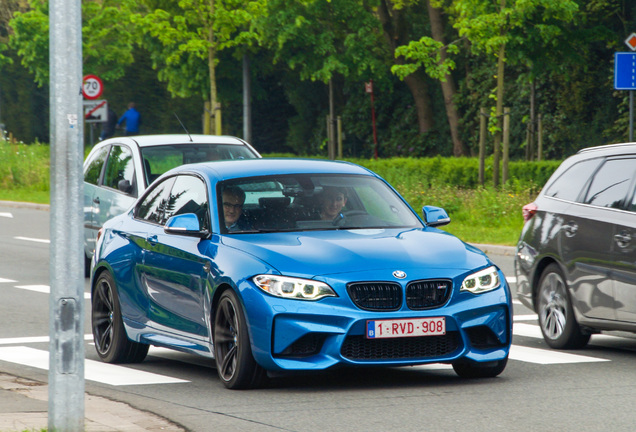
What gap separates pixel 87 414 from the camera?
23.7 ft

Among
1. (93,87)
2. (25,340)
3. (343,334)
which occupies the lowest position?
(25,340)

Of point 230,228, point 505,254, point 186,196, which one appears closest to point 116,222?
point 186,196

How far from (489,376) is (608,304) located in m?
1.38

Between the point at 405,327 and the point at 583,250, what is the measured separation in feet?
8.36

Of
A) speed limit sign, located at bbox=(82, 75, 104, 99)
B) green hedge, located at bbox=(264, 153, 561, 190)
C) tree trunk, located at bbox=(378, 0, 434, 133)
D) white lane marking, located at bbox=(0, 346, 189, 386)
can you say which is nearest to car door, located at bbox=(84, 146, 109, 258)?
white lane marking, located at bbox=(0, 346, 189, 386)

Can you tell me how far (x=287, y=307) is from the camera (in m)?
7.77

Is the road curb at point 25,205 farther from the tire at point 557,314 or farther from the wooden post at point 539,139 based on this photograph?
the tire at point 557,314

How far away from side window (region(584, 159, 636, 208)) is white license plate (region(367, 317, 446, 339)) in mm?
2441

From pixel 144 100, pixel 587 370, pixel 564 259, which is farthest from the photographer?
pixel 144 100

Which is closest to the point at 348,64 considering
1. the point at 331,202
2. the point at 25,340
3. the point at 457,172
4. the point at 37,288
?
the point at 457,172

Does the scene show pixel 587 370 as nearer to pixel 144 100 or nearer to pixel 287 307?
pixel 287 307

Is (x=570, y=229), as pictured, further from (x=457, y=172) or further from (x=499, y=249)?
(x=457, y=172)

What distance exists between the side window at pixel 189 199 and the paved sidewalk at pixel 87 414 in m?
1.58

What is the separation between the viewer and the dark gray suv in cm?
949
